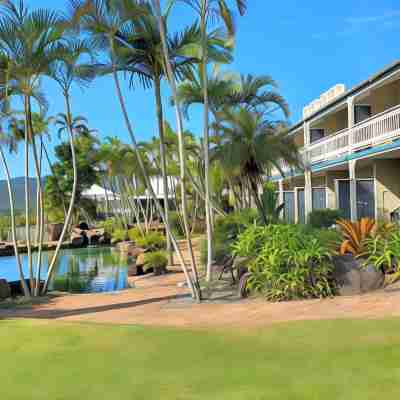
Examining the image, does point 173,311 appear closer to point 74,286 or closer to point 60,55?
point 60,55

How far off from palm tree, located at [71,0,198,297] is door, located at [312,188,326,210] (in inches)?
585

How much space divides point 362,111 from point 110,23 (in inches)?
575

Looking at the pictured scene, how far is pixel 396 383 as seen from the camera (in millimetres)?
3486

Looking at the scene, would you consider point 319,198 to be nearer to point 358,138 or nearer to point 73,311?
point 358,138

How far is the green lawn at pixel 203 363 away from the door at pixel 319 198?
18152 millimetres

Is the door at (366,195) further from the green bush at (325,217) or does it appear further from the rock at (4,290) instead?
the rock at (4,290)

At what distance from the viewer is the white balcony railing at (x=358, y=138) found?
1689 cm

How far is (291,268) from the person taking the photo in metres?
7.97

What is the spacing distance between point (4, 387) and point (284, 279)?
4.90 m

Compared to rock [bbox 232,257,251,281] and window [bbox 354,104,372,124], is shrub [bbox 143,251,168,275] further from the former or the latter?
window [bbox 354,104,372,124]

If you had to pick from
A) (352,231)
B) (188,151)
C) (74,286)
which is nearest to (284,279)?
(352,231)

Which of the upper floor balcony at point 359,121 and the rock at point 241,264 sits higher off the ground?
the upper floor balcony at point 359,121

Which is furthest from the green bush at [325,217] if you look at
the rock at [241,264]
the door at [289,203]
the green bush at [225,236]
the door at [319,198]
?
the rock at [241,264]

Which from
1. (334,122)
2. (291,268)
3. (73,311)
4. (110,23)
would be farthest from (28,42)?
(334,122)
